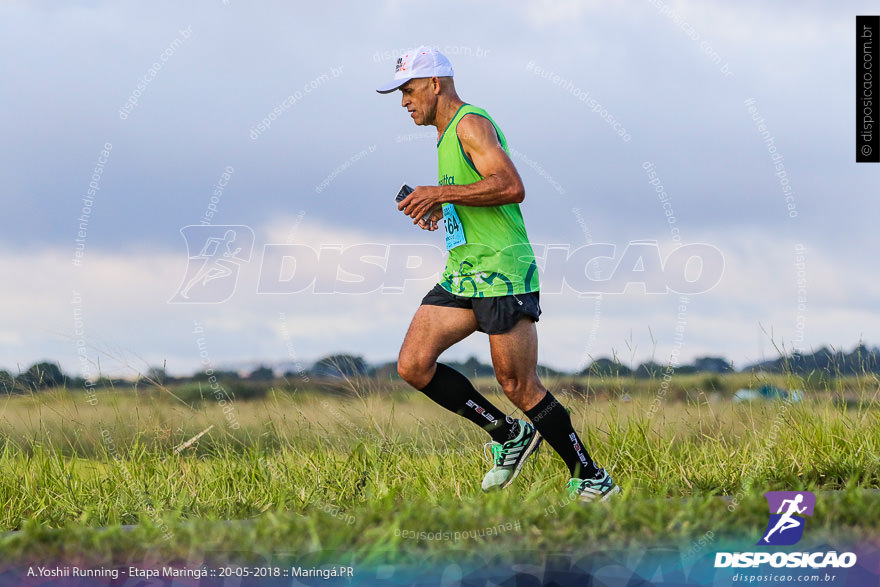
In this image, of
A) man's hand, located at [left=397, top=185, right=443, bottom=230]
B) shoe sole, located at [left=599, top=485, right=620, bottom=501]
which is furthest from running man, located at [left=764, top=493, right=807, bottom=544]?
man's hand, located at [left=397, top=185, right=443, bottom=230]

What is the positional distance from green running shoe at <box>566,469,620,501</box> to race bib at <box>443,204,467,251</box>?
159 centimetres

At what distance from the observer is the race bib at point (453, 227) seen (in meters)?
5.13

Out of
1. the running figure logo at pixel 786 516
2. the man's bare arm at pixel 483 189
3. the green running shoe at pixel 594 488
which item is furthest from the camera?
the green running shoe at pixel 594 488

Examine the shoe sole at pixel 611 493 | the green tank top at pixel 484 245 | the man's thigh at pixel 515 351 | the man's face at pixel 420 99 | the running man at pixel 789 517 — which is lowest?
the shoe sole at pixel 611 493

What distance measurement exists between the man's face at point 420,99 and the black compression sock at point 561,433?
1847mm

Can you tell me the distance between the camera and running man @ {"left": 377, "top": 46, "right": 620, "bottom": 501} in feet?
16.4

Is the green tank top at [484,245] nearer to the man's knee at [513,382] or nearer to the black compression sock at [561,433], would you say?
the man's knee at [513,382]

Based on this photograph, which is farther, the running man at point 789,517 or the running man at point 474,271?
the running man at point 474,271

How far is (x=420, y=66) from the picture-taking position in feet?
17.1

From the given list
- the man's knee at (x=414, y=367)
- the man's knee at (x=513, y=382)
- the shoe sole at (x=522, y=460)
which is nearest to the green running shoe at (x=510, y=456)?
the shoe sole at (x=522, y=460)

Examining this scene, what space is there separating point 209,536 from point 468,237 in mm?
2206

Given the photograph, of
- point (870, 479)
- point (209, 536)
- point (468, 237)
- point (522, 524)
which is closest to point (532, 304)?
point (468, 237)

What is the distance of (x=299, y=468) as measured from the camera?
20.3ft

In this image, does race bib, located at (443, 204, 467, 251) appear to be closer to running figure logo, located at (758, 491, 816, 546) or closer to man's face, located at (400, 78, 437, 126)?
man's face, located at (400, 78, 437, 126)
